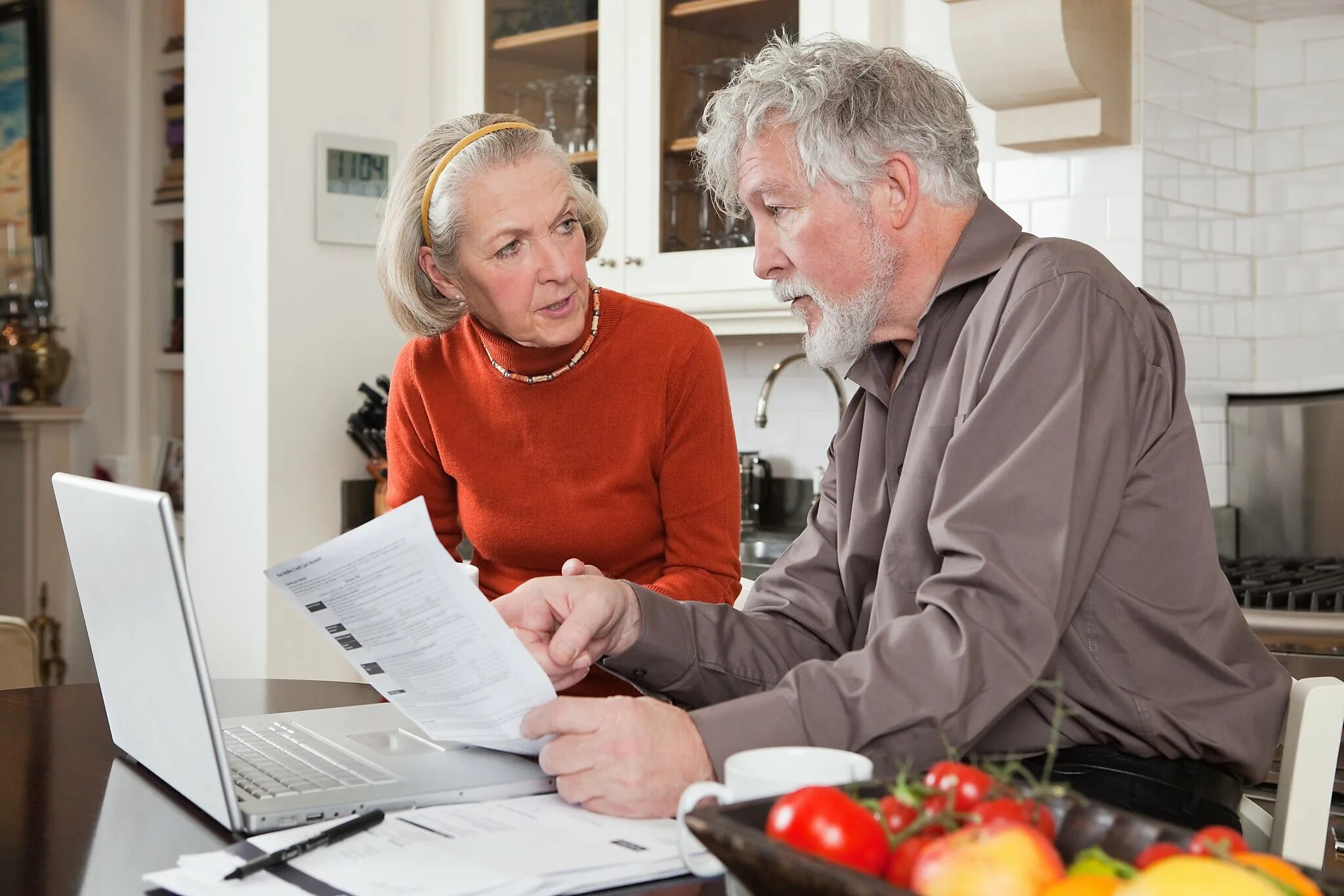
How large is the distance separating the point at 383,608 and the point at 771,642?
0.58 meters

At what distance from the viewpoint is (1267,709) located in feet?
4.27

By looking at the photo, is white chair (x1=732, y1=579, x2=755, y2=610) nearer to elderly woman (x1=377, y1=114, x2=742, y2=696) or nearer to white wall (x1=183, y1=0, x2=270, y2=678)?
elderly woman (x1=377, y1=114, x2=742, y2=696)

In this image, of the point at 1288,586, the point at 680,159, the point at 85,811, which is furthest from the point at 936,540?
the point at 680,159

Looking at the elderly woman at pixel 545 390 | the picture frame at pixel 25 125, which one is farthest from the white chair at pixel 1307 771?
the picture frame at pixel 25 125

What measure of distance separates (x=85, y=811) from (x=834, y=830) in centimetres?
78

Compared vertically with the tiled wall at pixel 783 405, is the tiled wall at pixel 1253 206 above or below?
above

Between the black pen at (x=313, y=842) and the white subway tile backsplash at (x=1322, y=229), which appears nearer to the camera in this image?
the black pen at (x=313, y=842)

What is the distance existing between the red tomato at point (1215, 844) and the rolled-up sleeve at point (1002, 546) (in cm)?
42

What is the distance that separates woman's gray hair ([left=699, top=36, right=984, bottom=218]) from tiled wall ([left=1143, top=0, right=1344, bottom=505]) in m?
1.39

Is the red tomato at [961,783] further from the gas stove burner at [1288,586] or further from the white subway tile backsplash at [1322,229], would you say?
the white subway tile backsplash at [1322,229]

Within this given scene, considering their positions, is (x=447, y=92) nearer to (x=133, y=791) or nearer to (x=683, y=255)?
(x=683, y=255)

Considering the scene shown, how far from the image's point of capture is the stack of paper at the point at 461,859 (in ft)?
3.03

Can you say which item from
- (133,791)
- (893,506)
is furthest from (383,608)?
(893,506)

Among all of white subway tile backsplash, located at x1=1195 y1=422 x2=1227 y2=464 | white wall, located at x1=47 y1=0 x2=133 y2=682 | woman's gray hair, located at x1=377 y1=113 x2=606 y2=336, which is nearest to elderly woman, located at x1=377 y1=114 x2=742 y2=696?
woman's gray hair, located at x1=377 y1=113 x2=606 y2=336
